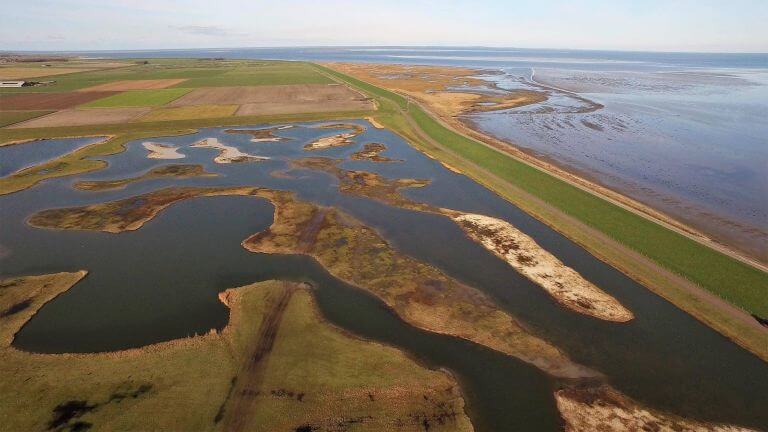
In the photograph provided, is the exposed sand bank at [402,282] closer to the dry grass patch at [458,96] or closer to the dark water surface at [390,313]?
the dark water surface at [390,313]

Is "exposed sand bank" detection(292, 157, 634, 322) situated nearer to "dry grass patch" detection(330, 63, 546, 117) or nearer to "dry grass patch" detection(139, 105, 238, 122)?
"dry grass patch" detection(330, 63, 546, 117)

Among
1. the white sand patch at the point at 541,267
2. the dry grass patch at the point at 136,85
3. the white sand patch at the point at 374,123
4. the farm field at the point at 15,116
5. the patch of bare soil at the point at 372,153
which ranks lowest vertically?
the white sand patch at the point at 541,267

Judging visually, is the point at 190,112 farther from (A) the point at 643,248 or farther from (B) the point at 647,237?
(A) the point at 643,248

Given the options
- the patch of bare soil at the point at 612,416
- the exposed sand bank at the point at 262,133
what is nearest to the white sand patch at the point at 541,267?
the patch of bare soil at the point at 612,416

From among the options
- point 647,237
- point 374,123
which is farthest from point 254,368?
point 374,123

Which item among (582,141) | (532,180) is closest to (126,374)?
(532,180)
